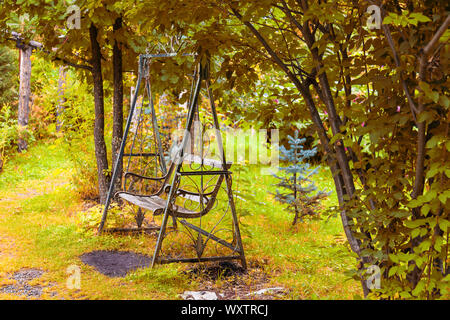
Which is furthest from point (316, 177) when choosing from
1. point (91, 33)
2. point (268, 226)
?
point (91, 33)

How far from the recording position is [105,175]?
5688 mm

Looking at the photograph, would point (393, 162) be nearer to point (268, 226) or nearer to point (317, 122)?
point (317, 122)

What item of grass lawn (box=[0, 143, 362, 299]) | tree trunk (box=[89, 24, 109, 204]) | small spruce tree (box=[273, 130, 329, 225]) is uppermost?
tree trunk (box=[89, 24, 109, 204])

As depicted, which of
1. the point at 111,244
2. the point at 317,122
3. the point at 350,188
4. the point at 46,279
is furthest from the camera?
the point at 111,244

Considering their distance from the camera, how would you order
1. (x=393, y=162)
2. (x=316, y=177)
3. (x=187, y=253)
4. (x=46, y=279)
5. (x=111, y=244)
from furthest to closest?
1. (x=316, y=177)
2. (x=111, y=244)
3. (x=187, y=253)
4. (x=46, y=279)
5. (x=393, y=162)

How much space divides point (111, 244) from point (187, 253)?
86 centimetres

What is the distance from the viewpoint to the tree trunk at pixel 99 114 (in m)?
5.54

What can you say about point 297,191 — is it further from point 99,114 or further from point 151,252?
point 99,114

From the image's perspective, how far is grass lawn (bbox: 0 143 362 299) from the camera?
3.66 metres

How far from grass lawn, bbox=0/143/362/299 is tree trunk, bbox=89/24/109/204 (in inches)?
23.7

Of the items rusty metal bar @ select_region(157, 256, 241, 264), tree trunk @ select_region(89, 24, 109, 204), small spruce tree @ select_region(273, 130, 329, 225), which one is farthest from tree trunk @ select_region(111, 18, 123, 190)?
small spruce tree @ select_region(273, 130, 329, 225)

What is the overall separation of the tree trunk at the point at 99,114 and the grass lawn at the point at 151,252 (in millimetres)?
601

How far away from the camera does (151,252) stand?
4.72 meters

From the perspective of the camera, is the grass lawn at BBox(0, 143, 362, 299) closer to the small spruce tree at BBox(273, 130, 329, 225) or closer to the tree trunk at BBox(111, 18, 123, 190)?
the small spruce tree at BBox(273, 130, 329, 225)
